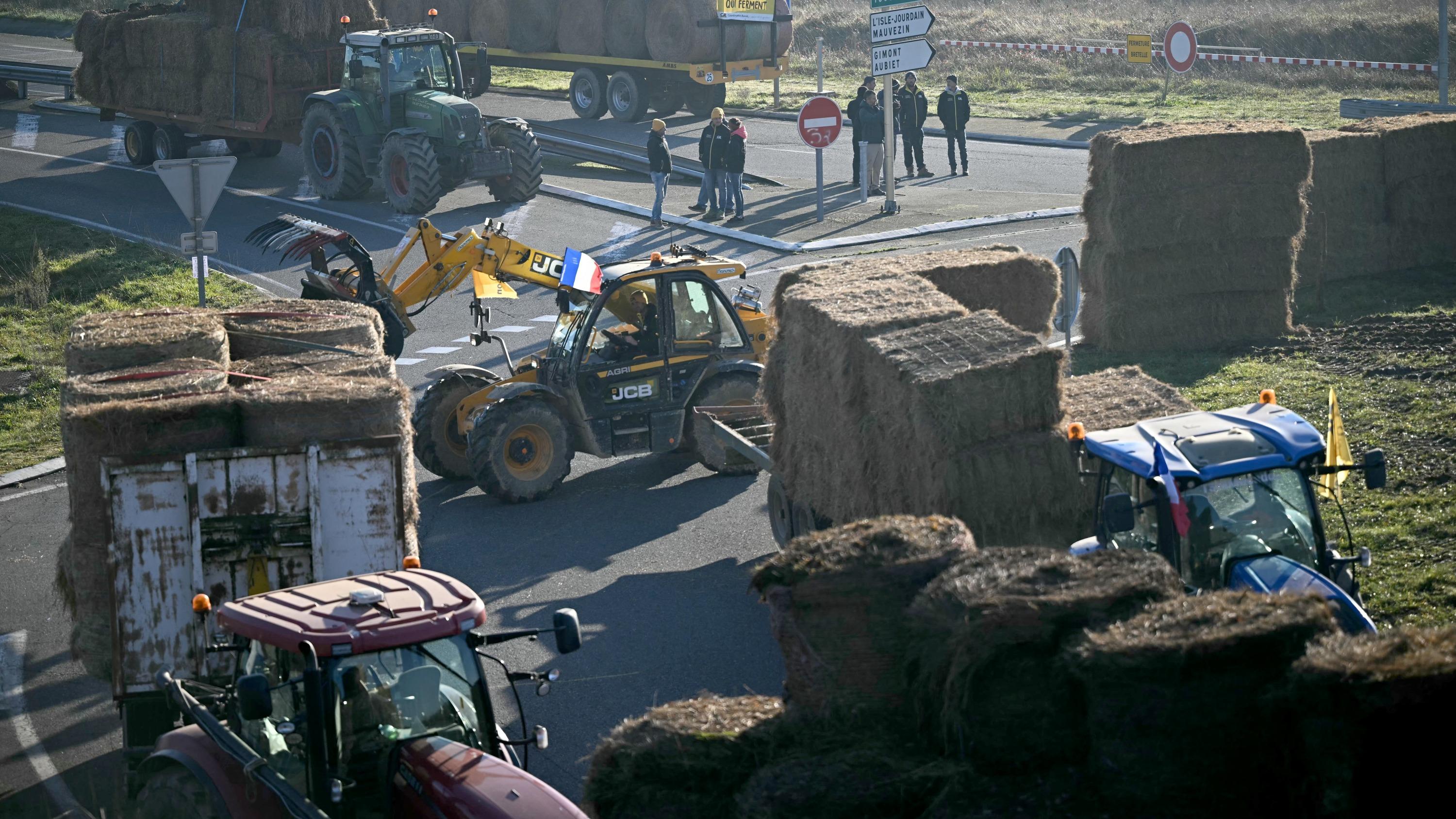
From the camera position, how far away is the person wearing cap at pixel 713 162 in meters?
24.9

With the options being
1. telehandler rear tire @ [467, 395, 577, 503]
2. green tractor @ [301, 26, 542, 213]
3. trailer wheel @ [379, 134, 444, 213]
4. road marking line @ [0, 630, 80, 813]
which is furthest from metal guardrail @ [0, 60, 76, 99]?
road marking line @ [0, 630, 80, 813]

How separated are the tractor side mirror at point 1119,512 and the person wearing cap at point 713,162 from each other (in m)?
18.1

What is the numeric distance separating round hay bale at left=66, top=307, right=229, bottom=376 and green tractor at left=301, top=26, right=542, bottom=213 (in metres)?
14.0

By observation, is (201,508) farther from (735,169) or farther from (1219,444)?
(735,169)

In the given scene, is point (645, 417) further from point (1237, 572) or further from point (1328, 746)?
point (1328, 746)

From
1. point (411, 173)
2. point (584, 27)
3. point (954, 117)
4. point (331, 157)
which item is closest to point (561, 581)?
point (411, 173)

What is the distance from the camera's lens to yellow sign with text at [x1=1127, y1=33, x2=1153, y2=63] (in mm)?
36531

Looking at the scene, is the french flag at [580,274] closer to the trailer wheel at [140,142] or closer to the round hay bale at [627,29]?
the trailer wheel at [140,142]

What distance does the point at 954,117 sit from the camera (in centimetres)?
2794

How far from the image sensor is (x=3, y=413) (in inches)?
656

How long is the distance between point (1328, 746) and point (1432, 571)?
5725mm

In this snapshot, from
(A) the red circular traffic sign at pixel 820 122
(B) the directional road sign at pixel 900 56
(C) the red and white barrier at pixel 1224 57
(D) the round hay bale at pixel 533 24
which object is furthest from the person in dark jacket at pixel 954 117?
(C) the red and white barrier at pixel 1224 57

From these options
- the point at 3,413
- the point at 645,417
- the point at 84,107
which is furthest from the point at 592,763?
the point at 84,107

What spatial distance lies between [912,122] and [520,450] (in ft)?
55.1
